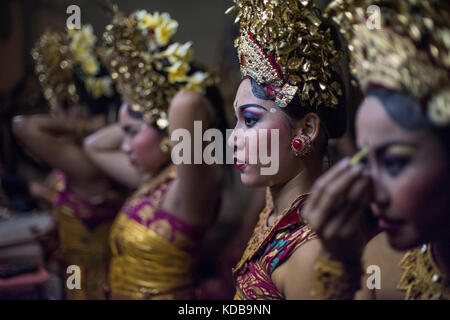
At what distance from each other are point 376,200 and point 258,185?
30 centimetres

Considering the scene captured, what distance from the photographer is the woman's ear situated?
980mm

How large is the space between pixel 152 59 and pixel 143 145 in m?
0.28

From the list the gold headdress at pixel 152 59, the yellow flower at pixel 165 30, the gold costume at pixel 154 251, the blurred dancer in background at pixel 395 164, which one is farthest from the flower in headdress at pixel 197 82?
the blurred dancer in background at pixel 395 164

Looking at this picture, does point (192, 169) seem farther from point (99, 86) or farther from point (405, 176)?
point (99, 86)

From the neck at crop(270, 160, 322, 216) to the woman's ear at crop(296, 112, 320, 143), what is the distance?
0.07 metres

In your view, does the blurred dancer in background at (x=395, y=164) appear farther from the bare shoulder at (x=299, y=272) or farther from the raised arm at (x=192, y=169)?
the raised arm at (x=192, y=169)

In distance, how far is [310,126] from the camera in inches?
38.8

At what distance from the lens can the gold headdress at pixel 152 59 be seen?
149 centimetres

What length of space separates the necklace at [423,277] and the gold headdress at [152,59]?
2.76ft

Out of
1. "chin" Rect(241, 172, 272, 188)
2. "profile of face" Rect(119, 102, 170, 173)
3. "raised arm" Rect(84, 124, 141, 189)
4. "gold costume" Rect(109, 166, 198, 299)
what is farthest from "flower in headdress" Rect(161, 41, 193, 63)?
"chin" Rect(241, 172, 272, 188)

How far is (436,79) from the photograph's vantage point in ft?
2.39

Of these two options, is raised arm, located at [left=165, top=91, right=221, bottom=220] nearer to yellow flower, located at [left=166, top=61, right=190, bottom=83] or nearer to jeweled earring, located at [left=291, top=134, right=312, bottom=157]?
yellow flower, located at [left=166, top=61, right=190, bottom=83]

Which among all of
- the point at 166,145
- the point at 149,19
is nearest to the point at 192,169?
the point at 166,145
